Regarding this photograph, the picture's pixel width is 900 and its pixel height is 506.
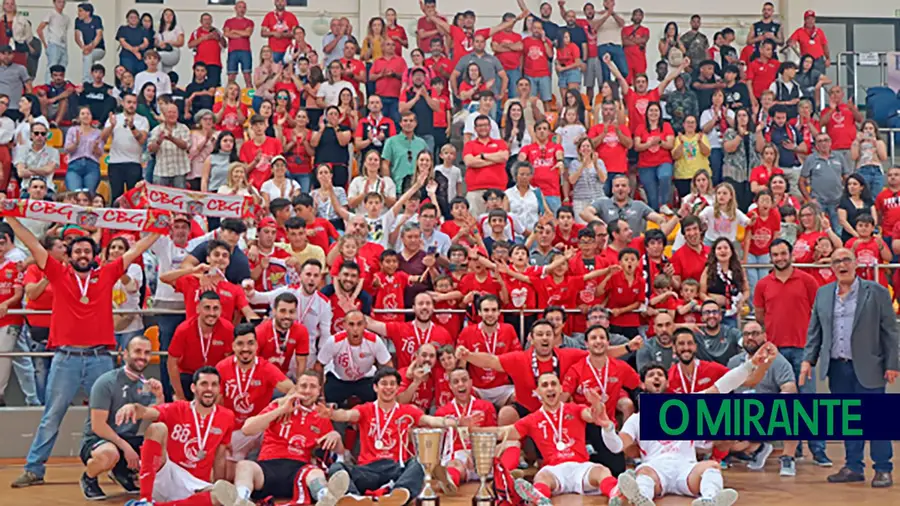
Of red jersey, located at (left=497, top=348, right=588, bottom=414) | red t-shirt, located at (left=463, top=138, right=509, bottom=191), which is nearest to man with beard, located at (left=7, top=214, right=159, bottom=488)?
red jersey, located at (left=497, top=348, right=588, bottom=414)

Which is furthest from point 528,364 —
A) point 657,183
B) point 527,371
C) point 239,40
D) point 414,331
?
point 239,40

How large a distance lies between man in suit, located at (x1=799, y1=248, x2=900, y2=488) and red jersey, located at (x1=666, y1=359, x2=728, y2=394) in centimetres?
77

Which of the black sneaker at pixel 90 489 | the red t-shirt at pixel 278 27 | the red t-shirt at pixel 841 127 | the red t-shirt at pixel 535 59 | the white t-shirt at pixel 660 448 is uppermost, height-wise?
the red t-shirt at pixel 278 27

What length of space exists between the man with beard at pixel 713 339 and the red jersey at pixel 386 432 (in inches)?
121

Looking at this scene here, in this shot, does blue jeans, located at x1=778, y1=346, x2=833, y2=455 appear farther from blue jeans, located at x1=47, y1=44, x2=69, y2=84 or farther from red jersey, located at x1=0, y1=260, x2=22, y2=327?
blue jeans, located at x1=47, y1=44, x2=69, y2=84

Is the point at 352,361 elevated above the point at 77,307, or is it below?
below

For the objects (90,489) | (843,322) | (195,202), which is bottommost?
(90,489)

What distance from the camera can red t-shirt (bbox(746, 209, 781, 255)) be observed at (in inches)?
561

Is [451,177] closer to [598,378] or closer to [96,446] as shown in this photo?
[598,378]

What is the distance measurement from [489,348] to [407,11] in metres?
12.2

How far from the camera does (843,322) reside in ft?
36.9

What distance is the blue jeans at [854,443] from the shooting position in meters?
10.9

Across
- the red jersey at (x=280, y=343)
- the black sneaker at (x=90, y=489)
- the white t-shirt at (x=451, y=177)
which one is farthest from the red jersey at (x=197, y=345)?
the white t-shirt at (x=451, y=177)

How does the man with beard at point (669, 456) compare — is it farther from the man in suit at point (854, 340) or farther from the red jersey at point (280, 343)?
the red jersey at point (280, 343)
